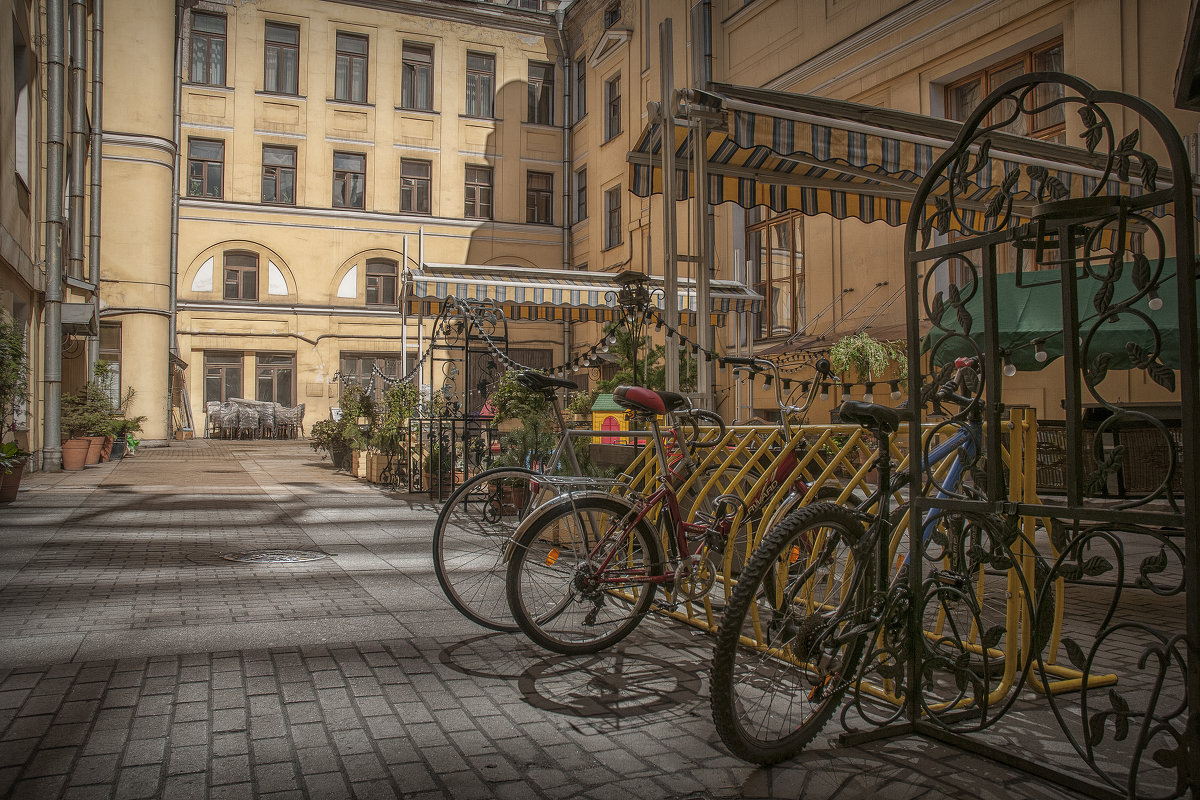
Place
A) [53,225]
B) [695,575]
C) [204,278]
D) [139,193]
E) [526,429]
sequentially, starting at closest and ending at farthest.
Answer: [695,575] < [526,429] < [53,225] < [139,193] < [204,278]

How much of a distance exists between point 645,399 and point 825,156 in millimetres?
3035

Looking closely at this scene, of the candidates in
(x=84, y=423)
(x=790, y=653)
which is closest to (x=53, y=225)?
(x=84, y=423)

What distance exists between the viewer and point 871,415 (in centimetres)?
294

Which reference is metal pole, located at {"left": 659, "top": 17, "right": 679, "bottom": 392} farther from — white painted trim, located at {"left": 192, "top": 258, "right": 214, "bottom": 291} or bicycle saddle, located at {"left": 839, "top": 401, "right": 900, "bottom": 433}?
white painted trim, located at {"left": 192, "top": 258, "right": 214, "bottom": 291}

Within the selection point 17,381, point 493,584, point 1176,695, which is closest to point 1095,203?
point 1176,695

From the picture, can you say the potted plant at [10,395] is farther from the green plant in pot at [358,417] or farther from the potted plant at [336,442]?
the potted plant at [336,442]

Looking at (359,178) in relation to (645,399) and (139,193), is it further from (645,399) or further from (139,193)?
(645,399)

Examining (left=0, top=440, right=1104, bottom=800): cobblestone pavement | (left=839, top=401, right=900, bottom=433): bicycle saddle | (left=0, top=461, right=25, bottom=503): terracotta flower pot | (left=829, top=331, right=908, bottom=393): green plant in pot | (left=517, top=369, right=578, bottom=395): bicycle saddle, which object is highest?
(left=829, top=331, right=908, bottom=393): green plant in pot

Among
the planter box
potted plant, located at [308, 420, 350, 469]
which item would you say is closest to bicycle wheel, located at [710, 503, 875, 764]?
the planter box

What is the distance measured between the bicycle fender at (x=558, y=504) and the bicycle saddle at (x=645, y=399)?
42cm

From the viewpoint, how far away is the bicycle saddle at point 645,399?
4.09 meters

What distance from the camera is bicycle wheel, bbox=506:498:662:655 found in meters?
4.01

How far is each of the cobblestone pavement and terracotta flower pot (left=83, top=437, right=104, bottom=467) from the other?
10779 millimetres

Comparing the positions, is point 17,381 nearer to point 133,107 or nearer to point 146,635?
point 146,635
